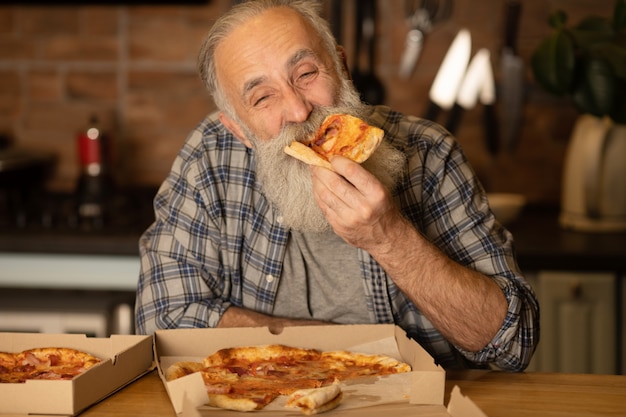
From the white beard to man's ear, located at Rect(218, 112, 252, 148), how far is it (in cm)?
11

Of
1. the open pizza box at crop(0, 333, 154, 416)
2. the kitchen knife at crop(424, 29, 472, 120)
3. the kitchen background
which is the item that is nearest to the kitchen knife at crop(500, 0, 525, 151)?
the kitchen background

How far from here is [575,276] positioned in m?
2.50

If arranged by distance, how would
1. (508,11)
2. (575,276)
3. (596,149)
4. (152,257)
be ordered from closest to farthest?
(152,257), (575,276), (596,149), (508,11)

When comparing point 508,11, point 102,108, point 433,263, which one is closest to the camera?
point 433,263

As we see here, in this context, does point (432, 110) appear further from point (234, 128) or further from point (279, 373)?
point (279, 373)

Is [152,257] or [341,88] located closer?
[341,88]

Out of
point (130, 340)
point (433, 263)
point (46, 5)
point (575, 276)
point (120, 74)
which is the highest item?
point (46, 5)

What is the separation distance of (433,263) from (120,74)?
2.00m

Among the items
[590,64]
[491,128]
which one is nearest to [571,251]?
[590,64]

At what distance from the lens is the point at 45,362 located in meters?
1.39

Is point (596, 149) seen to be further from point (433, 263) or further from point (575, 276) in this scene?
point (433, 263)

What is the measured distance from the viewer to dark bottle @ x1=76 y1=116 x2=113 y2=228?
2.85 m

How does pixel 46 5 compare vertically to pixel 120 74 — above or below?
above

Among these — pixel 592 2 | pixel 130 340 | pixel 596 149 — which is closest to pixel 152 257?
pixel 130 340
